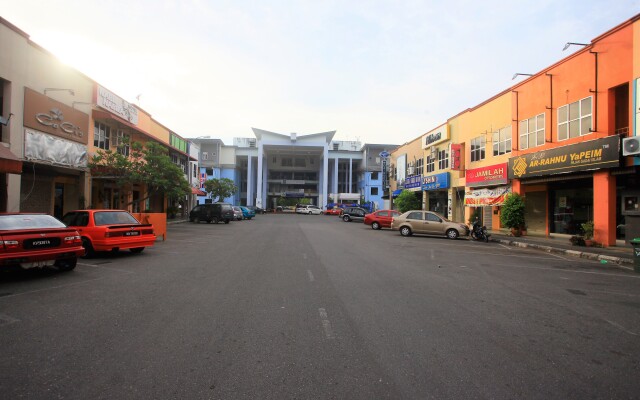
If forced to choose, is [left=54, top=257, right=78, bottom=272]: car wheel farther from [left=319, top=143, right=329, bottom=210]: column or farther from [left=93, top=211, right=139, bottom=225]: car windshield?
[left=319, top=143, right=329, bottom=210]: column

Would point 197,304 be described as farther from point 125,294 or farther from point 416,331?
point 416,331

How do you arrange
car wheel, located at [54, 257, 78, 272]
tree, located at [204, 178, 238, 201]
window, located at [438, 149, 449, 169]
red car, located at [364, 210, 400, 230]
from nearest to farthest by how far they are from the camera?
car wheel, located at [54, 257, 78, 272], red car, located at [364, 210, 400, 230], window, located at [438, 149, 449, 169], tree, located at [204, 178, 238, 201]

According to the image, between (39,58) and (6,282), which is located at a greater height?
(39,58)

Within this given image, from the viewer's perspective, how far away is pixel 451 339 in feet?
15.8

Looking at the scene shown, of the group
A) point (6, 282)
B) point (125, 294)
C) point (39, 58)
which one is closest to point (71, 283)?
point (6, 282)

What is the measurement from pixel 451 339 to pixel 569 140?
17.7 meters

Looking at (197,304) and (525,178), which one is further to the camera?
(525,178)

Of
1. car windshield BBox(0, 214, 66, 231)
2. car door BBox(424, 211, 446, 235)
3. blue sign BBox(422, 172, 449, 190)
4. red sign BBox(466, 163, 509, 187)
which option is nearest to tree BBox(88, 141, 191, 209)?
car windshield BBox(0, 214, 66, 231)

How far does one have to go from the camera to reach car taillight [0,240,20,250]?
25.5ft

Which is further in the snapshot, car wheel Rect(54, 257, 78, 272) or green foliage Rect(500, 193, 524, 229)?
green foliage Rect(500, 193, 524, 229)

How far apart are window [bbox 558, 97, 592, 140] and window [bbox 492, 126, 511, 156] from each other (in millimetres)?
4736

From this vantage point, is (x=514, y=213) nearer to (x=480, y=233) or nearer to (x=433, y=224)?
(x=480, y=233)

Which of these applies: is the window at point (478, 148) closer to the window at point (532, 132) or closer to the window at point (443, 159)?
the window at point (443, 159)

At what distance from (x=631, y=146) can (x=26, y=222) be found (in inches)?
758
